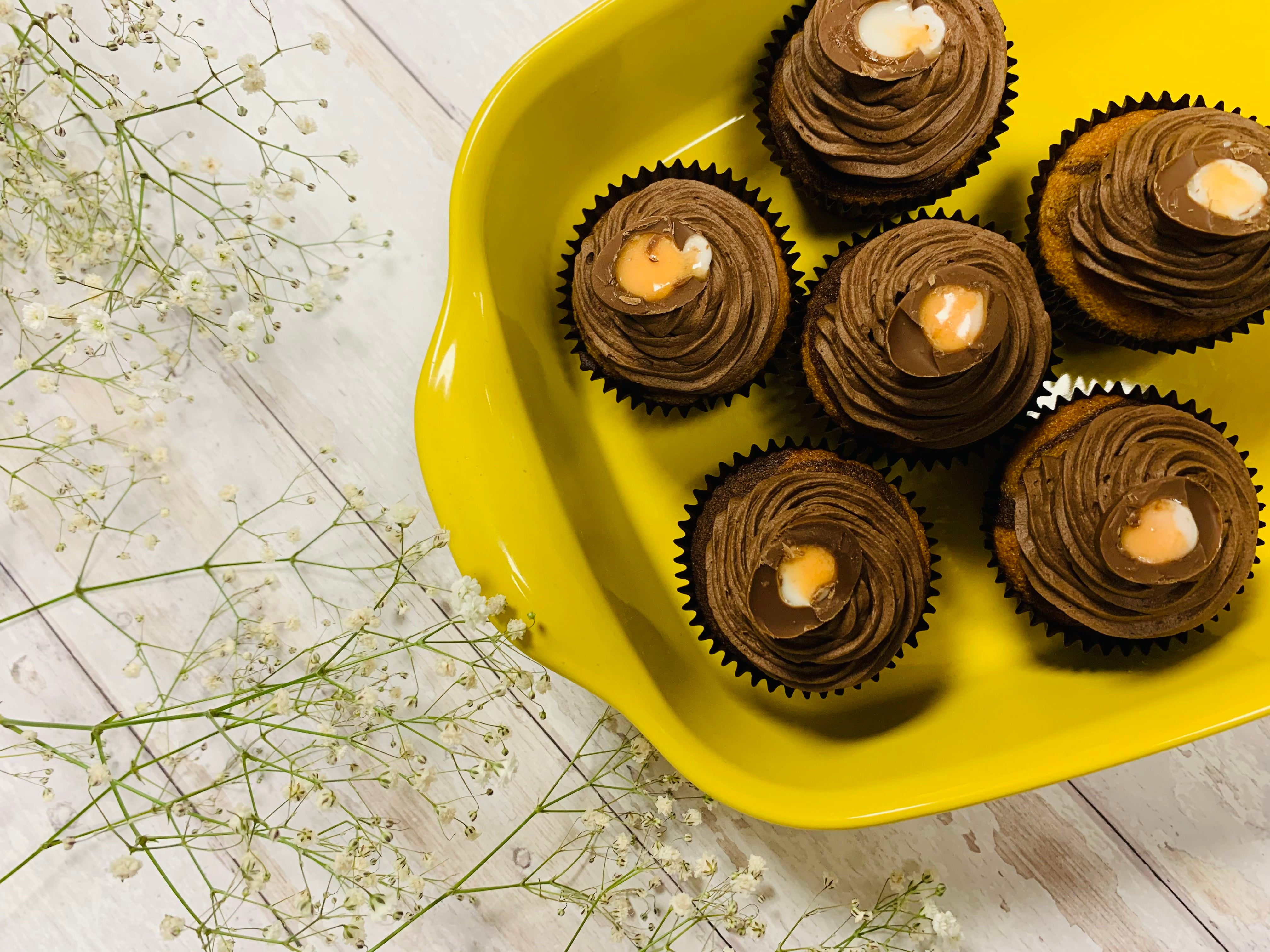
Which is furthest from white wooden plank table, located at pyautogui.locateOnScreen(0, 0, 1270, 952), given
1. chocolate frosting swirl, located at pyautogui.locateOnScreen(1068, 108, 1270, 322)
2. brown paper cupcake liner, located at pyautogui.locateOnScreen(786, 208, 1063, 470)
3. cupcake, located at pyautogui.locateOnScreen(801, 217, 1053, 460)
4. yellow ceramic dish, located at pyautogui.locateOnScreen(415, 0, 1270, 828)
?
chocolate frosting swirl, located at pyautogui.locateOnScreen(1068, 108, 1270, 322)

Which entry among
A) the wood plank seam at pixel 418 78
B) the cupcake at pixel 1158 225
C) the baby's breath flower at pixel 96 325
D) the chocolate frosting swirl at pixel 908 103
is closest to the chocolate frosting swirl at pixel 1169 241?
the cupcake at pixel 1158 225

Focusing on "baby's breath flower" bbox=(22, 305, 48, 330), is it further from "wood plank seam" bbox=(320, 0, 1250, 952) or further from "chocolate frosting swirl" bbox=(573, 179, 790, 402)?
"chocolate frosting swirl" bbox=(573, 179, 790, 402)

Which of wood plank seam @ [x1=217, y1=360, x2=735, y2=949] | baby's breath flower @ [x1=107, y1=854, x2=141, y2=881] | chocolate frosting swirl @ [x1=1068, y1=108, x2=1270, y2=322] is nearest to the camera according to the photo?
baby's breath flower @ [x1=107, y1=854, x2=141, y2=881]

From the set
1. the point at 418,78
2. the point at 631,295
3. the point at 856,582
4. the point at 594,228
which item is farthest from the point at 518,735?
the point at 418,78

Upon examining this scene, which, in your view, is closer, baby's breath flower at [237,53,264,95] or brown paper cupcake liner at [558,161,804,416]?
baby's breath flower at [237,53,264,95]

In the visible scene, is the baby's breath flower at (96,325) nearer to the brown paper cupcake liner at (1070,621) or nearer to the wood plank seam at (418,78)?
the wood plank seam at (418,78)
